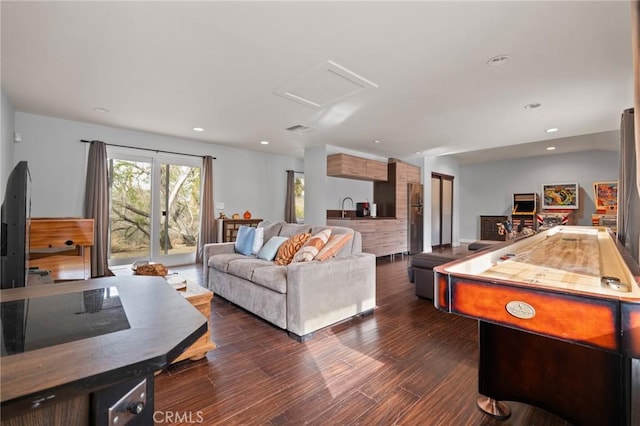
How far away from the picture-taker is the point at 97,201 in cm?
459

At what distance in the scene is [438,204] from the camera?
27.1ft

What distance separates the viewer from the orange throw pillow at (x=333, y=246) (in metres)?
2.68

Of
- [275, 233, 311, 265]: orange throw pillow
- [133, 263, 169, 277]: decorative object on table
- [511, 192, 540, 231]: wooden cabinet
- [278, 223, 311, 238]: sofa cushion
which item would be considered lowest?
[133, 263, 169, 277]: decorative object on table

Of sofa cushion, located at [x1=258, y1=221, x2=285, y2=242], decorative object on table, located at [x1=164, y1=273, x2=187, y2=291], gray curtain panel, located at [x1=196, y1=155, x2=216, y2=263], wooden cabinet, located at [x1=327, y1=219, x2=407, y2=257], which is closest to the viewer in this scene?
decorative object on table, located at [x1=164, y1=273, x2=187, y2=291]

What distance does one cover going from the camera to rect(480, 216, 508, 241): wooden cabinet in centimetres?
893

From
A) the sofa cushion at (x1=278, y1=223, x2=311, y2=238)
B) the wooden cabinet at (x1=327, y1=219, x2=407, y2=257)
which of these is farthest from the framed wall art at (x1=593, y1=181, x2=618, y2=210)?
the sofa cushion at (x1=278, y1=223, x2=311, y2=238)

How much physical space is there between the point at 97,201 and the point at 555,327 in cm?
574

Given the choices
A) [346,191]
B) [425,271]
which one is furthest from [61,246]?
[346,191]

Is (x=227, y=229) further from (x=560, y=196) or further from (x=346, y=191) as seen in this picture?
(x=560, y=196)

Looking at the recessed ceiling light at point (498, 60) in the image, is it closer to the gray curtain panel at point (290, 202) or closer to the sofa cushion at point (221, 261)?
the sofa cushion at point (221, 261)

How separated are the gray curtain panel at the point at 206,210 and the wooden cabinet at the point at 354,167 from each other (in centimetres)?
251

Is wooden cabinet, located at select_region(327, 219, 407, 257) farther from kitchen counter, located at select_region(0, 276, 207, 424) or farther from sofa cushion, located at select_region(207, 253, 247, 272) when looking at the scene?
kitchen counter, located at select_region(0, 276, 207, 424)

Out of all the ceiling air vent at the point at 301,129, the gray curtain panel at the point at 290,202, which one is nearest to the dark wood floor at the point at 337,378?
the ceiling air vent at the point at 301,129

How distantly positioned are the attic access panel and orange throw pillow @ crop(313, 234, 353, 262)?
162 centimetres
